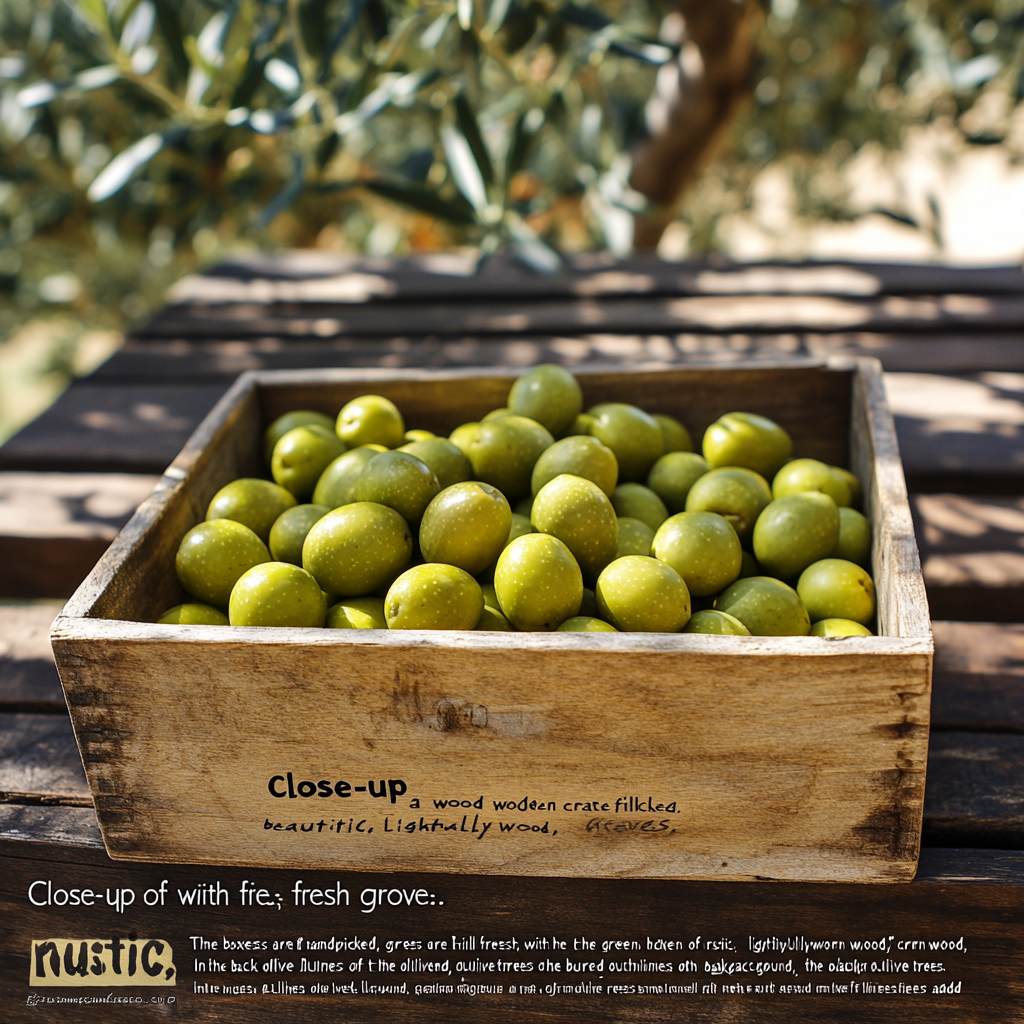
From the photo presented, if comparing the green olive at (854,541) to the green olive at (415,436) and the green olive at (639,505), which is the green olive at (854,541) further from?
the green olive at (415,436)

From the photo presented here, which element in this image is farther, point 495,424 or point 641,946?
point 495,424

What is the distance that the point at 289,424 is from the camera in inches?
60.8

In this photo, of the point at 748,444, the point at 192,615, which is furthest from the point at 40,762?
the point at 748,444

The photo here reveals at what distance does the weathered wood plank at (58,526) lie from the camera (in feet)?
5.35

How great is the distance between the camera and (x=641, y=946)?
106cm

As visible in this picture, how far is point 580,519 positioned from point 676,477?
12.5 inches

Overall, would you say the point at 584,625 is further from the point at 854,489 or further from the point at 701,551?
the point at 854,489

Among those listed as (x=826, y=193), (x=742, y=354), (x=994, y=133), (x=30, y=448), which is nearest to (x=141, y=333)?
(x=30, y=448)

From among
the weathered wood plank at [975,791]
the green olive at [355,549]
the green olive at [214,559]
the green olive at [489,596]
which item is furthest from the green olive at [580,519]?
the weathered wood plank at [975,791]

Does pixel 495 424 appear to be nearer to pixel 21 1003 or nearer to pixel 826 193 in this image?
pixel 21 1003

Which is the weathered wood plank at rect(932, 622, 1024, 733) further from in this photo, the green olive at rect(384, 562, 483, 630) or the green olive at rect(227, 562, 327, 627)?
the green olive at rect(227, 562, 327, 627)

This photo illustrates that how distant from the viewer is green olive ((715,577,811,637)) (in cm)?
113

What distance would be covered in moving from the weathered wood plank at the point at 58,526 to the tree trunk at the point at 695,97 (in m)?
1.90

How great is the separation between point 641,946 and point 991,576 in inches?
35.7
